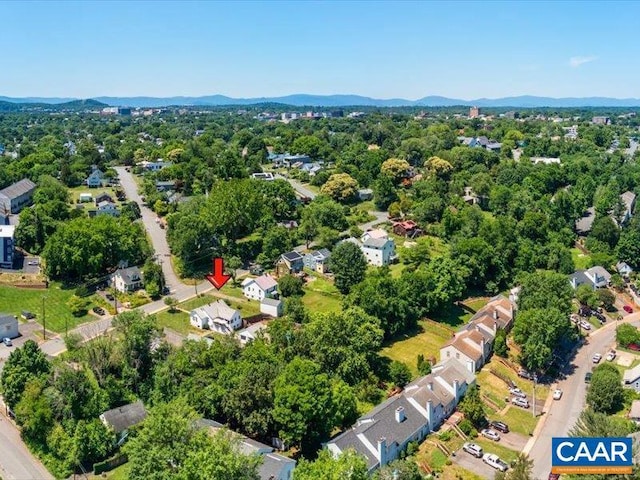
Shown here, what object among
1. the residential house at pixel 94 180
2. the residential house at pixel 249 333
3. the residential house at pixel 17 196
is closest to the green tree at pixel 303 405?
the residential house at pixel 249 333

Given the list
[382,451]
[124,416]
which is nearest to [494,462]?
[382,451]

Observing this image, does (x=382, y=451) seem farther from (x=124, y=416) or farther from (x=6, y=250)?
(x=6, y=250)

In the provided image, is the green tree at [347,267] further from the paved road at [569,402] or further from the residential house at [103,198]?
the residential house at [103,198]

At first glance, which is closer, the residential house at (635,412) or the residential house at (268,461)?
the residential house at (268,461)

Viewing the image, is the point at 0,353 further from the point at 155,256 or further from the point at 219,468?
the point at 219,468

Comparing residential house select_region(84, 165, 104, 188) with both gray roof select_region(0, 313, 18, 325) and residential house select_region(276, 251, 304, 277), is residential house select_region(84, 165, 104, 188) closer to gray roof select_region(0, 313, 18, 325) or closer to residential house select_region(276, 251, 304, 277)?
residential house select_region(276, 251, 304, 277)

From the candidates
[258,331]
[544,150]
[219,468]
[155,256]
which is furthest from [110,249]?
[544,150]
